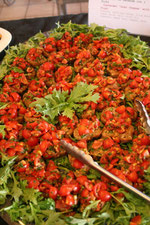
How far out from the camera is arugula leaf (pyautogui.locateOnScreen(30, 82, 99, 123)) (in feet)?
6.28

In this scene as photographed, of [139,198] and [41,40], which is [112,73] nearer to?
[41,40]

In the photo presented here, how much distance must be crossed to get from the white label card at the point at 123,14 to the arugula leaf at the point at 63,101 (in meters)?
1.37

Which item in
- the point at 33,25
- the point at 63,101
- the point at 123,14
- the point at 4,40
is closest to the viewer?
the point at 63,101

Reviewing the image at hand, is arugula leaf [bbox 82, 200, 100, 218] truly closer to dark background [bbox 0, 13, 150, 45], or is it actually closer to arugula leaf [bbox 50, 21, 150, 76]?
→ arugula leaf [bbox 50, 21, 150, 76]

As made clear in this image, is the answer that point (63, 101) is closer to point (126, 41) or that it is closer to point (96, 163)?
point (96, 163)

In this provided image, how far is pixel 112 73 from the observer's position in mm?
2318

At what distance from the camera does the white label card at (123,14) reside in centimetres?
264

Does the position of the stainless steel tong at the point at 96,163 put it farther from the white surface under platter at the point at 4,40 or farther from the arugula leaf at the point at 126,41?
the white surface under platter at the point at 4,40

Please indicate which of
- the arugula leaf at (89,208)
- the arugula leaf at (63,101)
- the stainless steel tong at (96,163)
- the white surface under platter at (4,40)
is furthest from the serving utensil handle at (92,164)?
the white surface under platter at (4,40)

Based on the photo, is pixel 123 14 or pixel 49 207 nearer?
pixel 49 207

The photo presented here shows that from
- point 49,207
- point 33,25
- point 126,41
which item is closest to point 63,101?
point 49,207

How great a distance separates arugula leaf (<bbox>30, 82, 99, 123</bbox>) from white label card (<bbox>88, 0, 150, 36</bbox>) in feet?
4.48

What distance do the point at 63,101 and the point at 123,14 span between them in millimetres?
1641

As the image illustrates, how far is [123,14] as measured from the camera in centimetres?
281
